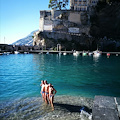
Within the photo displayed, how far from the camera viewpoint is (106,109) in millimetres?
4922

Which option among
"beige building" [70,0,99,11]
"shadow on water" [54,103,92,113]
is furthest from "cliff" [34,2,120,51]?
"shadow on water" [54,103,92,113]

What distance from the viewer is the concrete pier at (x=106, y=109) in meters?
4.47

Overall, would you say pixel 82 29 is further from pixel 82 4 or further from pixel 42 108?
pixel 42 108

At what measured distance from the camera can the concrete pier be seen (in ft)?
14.7

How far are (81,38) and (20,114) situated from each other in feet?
191

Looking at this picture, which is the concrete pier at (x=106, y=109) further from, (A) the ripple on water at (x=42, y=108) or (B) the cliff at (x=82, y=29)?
(B) the cliff at (x=82, y=29)

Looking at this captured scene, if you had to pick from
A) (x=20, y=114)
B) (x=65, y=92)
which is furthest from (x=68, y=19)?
(x=20, y=114)

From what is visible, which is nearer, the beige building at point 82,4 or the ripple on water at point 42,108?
the ripple on water at point 42,108

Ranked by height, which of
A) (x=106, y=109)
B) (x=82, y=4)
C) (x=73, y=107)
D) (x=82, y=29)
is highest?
(x=82, y=4)

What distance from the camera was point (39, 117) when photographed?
749cm

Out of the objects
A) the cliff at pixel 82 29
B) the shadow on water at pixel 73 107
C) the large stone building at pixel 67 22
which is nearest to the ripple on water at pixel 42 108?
the shadow on water at pixel 73 107

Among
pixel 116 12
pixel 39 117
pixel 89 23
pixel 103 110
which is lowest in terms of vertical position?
pixel 39 117

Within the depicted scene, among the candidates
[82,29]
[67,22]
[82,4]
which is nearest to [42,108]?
[82,29]

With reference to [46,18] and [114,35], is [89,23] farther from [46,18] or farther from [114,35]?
[46,18]
